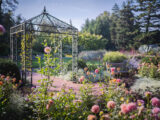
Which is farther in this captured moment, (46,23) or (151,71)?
(46,23)

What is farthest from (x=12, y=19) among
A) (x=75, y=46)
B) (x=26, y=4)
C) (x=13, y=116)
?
(x=13, y=116)

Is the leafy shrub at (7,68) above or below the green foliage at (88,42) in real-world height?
below

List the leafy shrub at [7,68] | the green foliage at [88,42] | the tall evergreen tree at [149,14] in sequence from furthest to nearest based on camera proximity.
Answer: the tall evergreen tree at [149,14], the green foliage at [88,42], the leafy shrub at [7,68]

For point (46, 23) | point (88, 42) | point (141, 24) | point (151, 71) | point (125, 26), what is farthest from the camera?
point (125, 26)

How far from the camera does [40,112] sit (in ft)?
7.05

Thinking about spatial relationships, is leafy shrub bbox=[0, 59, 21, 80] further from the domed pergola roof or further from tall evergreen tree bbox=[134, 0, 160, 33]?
tall evergreen tree bbox=[134, 0, 160, 33]

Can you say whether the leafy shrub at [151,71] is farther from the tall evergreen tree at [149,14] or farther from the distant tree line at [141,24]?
the tall evergreen tree at [149,14]

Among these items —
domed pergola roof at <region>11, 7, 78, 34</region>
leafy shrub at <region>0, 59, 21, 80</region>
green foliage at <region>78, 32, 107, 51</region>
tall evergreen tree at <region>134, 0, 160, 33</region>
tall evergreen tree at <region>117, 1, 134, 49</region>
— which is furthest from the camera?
tall evergreen tree at <region>117, 1, 134, 49</region>

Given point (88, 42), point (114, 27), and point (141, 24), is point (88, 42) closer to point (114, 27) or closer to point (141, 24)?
point (141, 24)

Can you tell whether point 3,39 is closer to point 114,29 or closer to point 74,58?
point 74,58

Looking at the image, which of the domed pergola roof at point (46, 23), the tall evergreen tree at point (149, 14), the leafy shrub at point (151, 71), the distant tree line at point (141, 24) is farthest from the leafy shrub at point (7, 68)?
the tall evergreen tree at point (149, 14)

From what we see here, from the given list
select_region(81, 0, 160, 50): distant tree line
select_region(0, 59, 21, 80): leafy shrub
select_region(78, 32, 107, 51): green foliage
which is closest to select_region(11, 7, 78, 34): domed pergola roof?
select_region(0, 59, 21, 80): leafy shrub

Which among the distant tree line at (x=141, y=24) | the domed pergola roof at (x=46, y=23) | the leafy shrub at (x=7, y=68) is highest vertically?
the distant tree line at (x=141, y=24)

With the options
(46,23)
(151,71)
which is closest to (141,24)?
(151,71)
